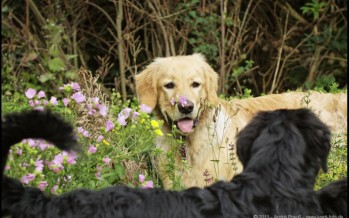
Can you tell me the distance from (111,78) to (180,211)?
706 centimetres

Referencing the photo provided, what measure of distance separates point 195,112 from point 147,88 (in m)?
0.61

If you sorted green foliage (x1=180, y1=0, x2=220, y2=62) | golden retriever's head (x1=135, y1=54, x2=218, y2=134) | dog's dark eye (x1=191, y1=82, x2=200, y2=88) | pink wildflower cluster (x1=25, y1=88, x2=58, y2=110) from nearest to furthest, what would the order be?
pink wildflower cluster (x1=25, y1=88, x2=58, y2=110), golden retriever's head (x1=135, y1=54, x2=218, y2=134), dog's dark eye (x1=191, y1=82, x2=200, y2=88), green foliage (x1=180, y1=0, x2=220, y2=62)

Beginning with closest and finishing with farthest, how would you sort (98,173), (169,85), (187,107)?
(98,173)
(187,107)
(169,85)

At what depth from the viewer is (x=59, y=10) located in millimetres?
8703

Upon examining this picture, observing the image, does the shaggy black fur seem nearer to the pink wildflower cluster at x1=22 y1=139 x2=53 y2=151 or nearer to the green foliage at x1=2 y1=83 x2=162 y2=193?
the green foliage at x1=2 y1=83 x2=162 y2=193

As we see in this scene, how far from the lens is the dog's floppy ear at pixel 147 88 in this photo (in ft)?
17.8

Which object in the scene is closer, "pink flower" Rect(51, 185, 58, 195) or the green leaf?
"pink flower" Rect(51, 185, 58, 195)

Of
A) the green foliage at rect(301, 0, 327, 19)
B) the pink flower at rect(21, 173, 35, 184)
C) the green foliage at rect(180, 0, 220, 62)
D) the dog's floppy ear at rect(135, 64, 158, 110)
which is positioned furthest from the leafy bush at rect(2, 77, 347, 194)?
the green foliage at rect(301, 0, 327, 19)

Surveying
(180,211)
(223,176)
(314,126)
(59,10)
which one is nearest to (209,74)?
(223,176)

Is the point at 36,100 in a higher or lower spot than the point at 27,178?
higher

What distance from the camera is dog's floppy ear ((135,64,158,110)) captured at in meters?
5.43

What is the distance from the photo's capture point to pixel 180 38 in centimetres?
913

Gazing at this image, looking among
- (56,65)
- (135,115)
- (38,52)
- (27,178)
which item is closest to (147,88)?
(135,115)

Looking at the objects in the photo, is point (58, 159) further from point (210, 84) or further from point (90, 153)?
point (210, 84)
